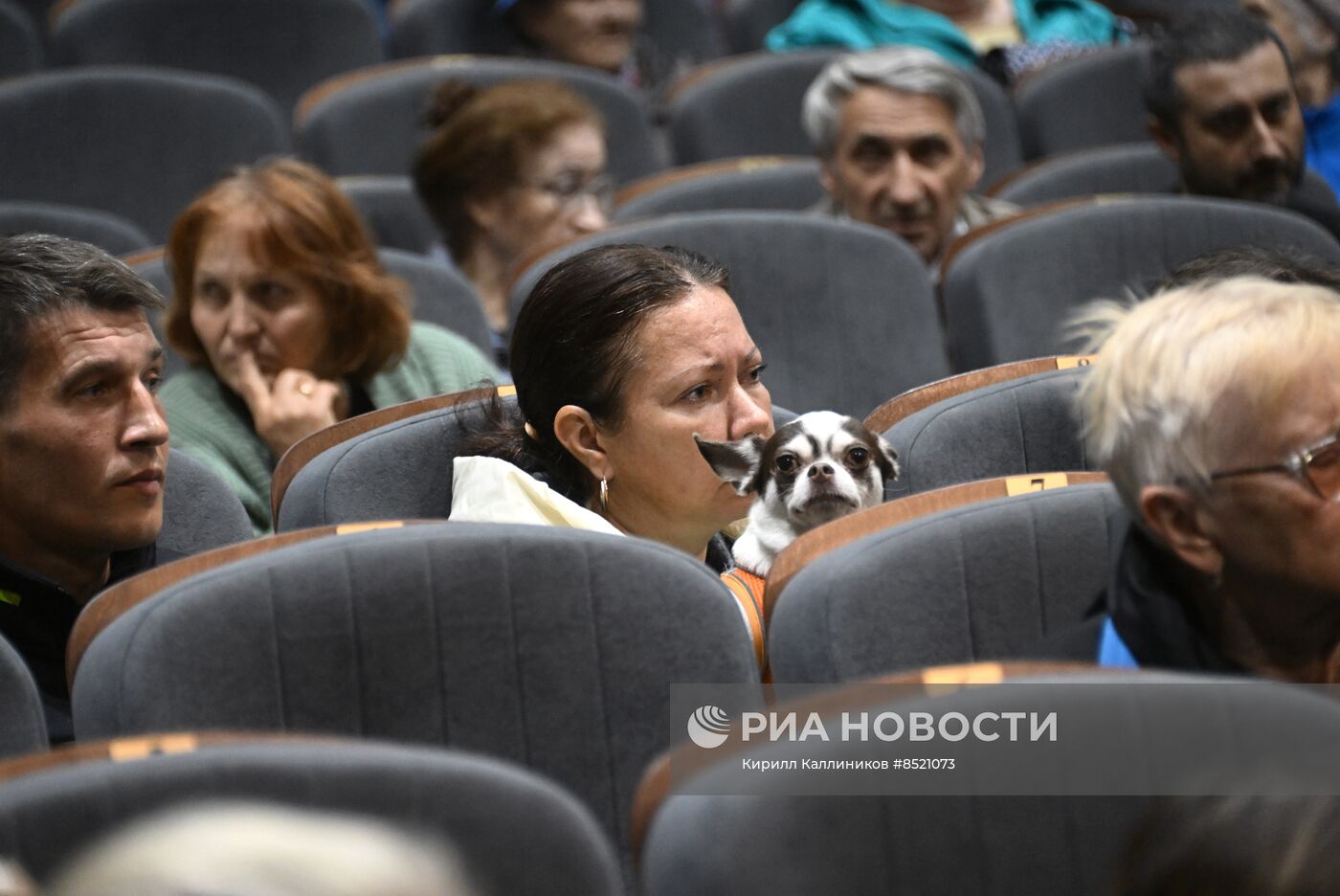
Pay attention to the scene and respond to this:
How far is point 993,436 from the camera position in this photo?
1.68 metres

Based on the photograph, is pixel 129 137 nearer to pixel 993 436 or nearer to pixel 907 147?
pixel 907 147

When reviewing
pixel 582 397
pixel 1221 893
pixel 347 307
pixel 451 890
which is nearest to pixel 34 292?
pixel 582 397

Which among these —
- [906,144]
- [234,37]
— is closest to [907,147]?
[906,144]

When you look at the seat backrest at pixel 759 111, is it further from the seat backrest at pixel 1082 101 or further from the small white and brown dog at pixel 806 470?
the small white and brown dog at pixel 806 470

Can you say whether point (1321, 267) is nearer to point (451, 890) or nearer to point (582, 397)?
point (582, 397)

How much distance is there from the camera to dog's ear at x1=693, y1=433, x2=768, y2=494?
63.5 inches

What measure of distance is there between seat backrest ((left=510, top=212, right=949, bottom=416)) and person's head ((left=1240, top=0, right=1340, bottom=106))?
1.31 metres

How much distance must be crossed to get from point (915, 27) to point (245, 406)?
1930mm

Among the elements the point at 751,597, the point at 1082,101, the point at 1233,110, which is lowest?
the point at 751,597

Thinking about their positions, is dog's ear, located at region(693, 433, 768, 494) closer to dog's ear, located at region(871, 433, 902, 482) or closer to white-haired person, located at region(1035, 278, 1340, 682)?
dog's ear, located at region(871, 433, 902, 482)

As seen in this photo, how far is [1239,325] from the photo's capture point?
118cm

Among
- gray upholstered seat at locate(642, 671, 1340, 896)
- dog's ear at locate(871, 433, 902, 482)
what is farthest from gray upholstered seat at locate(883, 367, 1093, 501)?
gray upholstered seat at locate(642, 671, 1340, 896)

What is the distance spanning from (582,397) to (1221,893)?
1.03 m

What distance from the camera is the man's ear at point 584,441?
1.67m
